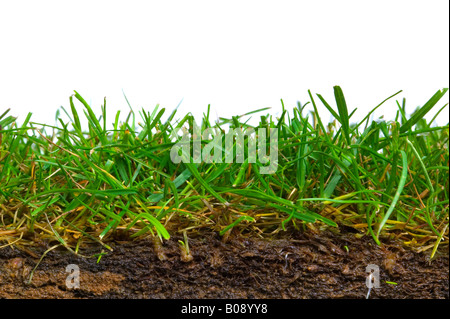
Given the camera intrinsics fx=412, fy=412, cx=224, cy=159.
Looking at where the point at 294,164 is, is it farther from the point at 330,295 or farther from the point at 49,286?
the point at 49,286

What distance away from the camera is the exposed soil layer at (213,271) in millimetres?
729

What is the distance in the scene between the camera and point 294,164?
87 cm

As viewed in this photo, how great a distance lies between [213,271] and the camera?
0.74m

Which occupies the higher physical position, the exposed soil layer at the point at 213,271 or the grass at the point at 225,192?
the grass at the point at 225,192

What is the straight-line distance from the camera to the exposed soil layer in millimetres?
729

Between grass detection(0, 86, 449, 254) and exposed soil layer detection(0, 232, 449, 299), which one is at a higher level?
grass detection(0, 86, 449, 254)

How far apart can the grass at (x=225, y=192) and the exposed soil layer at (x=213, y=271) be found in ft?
0.10

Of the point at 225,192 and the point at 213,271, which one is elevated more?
the point at 225,192

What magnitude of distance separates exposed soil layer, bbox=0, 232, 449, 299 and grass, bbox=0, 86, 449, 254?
31 millimetres

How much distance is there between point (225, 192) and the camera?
2.60 ft

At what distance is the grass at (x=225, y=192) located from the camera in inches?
30.5

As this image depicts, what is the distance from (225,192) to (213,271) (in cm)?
15

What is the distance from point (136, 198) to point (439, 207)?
65cm
